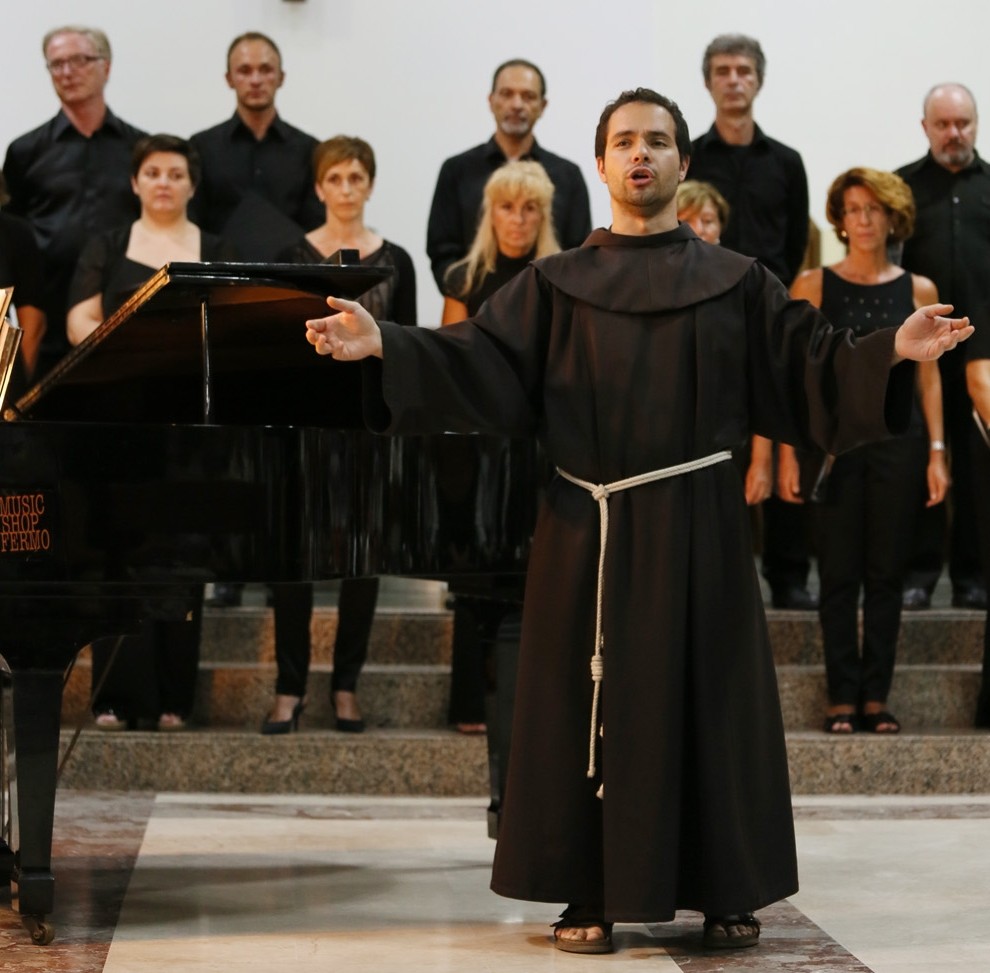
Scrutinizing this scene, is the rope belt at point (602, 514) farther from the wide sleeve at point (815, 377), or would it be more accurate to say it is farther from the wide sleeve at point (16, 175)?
the wide sleeve at point (16, 175)

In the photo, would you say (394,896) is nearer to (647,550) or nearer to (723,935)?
(723,935)

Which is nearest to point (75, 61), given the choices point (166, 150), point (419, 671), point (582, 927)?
point (166, 150)

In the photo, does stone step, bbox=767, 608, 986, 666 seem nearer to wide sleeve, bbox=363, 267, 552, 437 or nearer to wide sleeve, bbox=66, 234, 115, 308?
wide sleeve, bbox=66, 234, 115, 308

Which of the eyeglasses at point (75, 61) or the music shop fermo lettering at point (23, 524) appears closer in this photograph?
the music shop fermo lettering at point (23, 524)

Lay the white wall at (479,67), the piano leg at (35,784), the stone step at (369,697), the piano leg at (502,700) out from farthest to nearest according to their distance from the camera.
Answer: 1. the white wall at (479,67)
2. the stone step at (369,697)
3. the piano leg at (502,700)
4. the piano leg at (35,784)

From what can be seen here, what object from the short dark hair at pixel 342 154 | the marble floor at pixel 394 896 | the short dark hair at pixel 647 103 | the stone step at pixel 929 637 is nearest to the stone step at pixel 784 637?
the stone step at pixel 929 637

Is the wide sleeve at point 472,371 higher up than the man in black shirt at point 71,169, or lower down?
lower down

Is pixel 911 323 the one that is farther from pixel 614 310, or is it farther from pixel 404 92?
pixel 404 92

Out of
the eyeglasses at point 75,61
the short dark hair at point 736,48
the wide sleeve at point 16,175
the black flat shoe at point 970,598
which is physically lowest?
the black flat shoe at point 970,598

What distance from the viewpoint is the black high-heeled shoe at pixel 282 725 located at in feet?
18.4

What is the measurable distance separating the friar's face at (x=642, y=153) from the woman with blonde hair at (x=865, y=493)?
7.27 feet

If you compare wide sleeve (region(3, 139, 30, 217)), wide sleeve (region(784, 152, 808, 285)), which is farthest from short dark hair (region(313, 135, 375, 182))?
wide sleeve (region(784, 152, 808, 285))

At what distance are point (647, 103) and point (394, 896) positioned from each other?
1.80 m

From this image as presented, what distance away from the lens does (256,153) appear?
6453 mm
